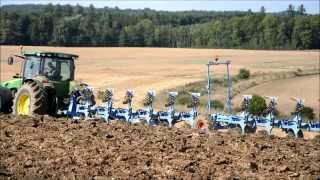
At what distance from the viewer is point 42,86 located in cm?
1569

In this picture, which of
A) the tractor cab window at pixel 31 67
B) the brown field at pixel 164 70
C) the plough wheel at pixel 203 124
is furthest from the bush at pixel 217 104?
the tractor cab window at pixel 31 67

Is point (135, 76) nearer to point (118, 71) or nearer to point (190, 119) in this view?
point (118, 71)

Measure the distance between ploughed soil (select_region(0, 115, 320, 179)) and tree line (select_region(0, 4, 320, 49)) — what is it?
6813 centimetres

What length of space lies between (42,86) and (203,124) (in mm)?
4162

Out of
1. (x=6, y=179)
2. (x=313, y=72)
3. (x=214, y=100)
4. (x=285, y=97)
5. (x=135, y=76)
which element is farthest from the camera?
(x=313, y=72)

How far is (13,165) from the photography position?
9336mm

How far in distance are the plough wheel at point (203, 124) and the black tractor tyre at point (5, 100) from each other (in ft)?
17.1

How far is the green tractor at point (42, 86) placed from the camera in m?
15.6

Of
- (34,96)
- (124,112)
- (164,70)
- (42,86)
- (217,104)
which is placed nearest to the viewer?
(34,96)

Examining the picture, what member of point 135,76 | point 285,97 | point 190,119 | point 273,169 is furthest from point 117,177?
point 135,76

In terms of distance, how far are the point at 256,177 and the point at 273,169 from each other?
0.63 metres

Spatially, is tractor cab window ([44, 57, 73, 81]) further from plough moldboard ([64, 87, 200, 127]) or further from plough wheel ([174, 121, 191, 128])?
plough wheel ([174, 121, 191, 128])

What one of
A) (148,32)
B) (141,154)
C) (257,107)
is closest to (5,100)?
(141,154)

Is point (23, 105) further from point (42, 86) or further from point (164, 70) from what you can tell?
point (164, 70)
